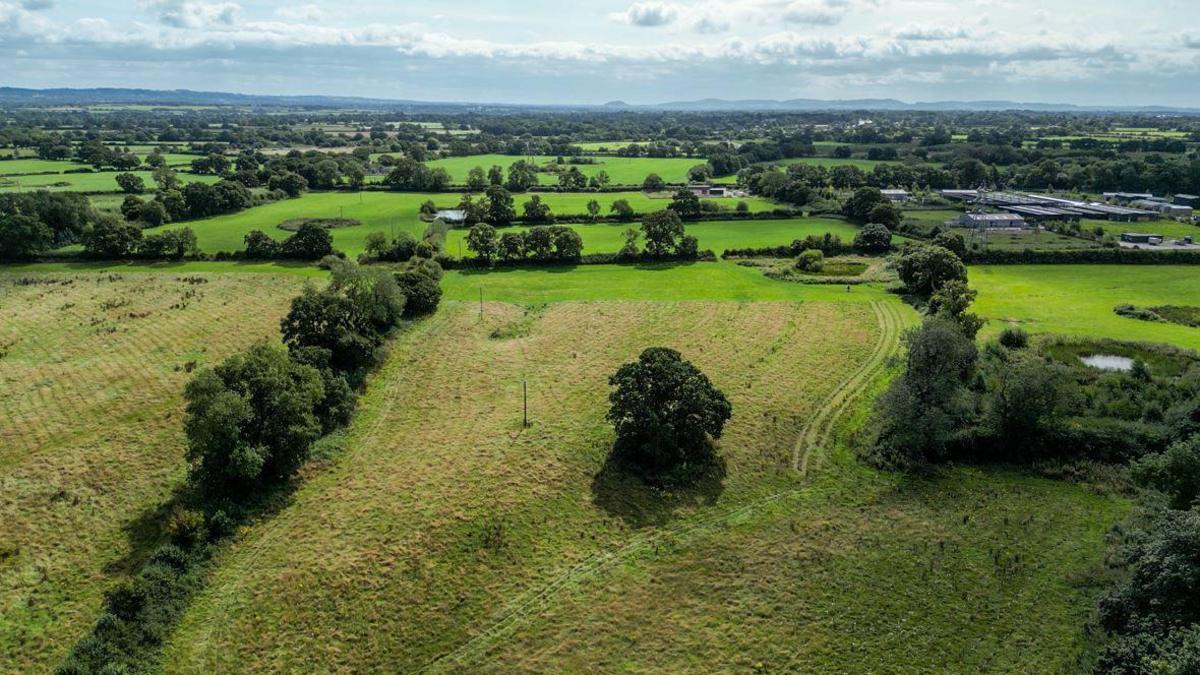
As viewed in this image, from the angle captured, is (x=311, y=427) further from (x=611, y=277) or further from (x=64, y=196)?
(x=64, y=196)

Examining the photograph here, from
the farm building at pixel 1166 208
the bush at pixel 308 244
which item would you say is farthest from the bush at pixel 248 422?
the farm building at pixel 1166 208

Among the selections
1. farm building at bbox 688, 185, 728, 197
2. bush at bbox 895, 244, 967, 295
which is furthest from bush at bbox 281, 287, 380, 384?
farm building at bbox 688, 185, 728, 197

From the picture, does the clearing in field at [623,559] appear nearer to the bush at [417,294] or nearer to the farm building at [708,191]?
the bush at [417,294]

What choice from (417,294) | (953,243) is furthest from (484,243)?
(953,243)

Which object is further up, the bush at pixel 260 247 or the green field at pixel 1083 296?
the bush at pixel 260 247

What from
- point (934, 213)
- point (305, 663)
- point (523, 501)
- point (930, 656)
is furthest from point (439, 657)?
point (934, 213)

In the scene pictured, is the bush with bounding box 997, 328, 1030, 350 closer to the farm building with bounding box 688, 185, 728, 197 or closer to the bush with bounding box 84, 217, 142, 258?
the farm building with bounding box 688, 185, 728, 197
